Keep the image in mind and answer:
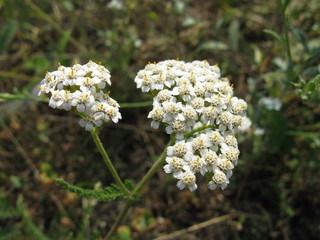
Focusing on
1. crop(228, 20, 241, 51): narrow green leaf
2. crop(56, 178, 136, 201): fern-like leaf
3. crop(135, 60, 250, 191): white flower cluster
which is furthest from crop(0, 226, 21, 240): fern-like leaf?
crop(228, 20, 241, 51): narrow green leaf

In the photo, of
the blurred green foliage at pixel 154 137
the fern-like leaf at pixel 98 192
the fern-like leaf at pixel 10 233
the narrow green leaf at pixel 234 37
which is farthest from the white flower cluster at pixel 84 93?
the narrow green leaf at pixel 234 37

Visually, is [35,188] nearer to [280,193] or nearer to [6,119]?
[6,119]

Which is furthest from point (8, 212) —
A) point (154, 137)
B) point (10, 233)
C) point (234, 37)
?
point (234, 37)

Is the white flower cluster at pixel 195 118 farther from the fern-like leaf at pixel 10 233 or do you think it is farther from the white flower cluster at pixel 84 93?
the fern-like leaf at pixel 10 233

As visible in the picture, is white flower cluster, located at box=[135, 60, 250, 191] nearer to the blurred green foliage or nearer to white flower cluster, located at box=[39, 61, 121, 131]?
white flower cluster, located at box=[39, 61, 121, 131]

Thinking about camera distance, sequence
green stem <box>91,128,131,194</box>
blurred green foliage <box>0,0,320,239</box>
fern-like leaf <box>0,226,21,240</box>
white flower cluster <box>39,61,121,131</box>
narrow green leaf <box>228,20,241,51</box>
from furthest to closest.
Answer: narrow green leaf <box>228,20,241,51</box>
blurred green foliage <box>0,0,320,239</box>
fern-like leaf <box>0,226,21,240</box>
green stem <box>91,128,131,194</box>
white flower cluster <box>39,61,121,131</box>

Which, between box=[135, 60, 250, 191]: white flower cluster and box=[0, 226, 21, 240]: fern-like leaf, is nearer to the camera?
box=[135, 60, 250, 191]: white flower cluster

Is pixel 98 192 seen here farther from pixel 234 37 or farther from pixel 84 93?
pixel 234 37
